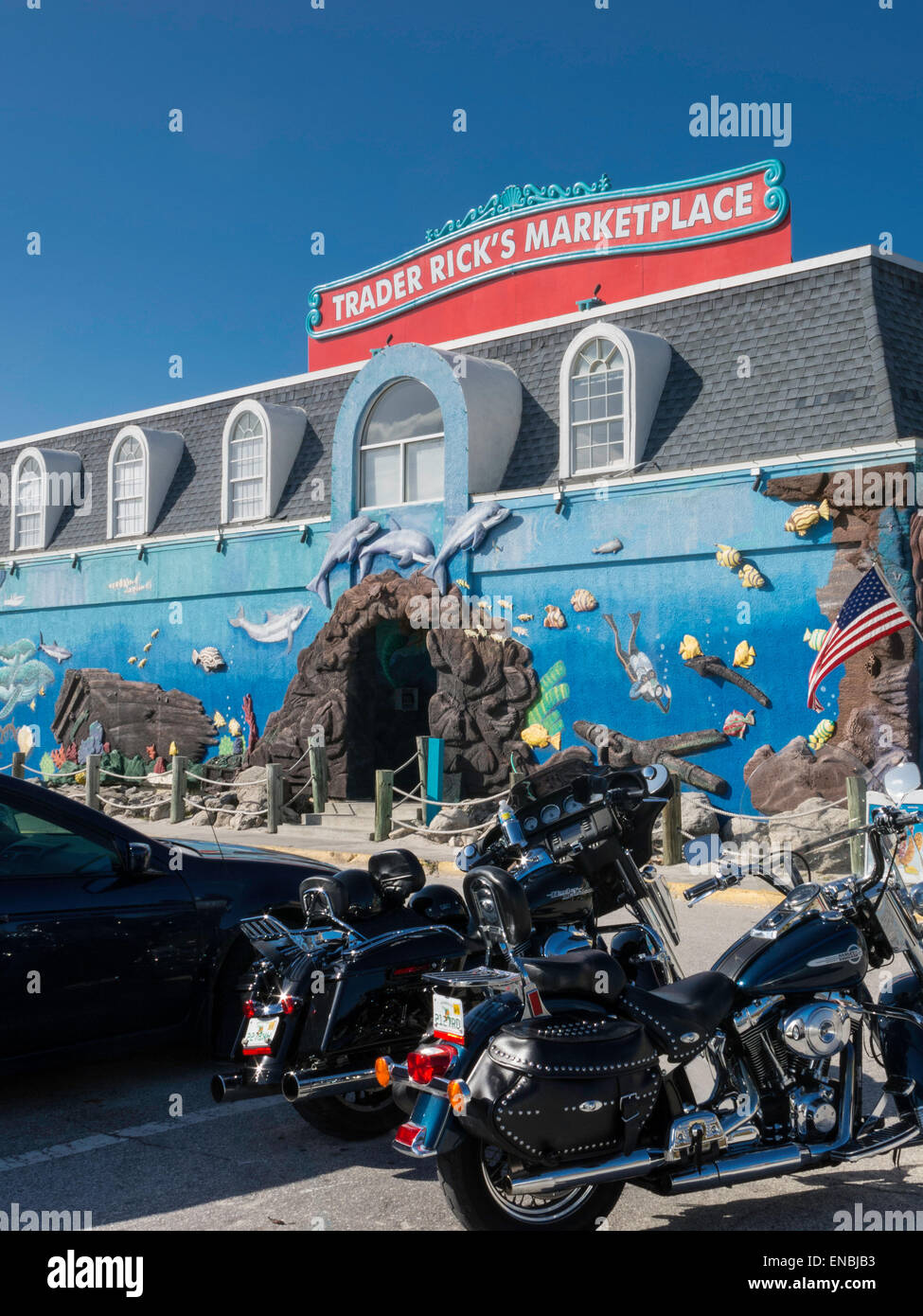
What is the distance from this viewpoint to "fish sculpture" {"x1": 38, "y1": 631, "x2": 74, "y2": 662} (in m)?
22.5

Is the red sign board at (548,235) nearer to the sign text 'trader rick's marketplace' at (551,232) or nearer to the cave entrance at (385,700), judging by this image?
the sign text 'trader rick's marketplace' at (551,232)

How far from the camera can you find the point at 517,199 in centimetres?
2173

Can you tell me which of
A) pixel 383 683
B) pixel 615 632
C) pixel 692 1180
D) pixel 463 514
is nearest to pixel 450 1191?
pixel 692 1180

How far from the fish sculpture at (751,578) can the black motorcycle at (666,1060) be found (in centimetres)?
952

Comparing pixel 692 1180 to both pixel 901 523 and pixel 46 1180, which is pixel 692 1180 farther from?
pixel 901 523

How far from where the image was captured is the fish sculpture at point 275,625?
61.0 feet

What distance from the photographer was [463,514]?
53.5 ft

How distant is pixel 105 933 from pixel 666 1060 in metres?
2.67

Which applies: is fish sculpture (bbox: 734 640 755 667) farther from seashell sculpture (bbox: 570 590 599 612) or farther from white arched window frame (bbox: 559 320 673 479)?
white arched window frame (bbox: 559 320 673 479)

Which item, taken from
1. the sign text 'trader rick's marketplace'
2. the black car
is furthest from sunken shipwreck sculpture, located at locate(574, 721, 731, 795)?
the black car

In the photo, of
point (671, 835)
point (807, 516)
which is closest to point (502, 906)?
point (671, 835)

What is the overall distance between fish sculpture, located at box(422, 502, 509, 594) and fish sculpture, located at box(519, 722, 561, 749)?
2261 mm
